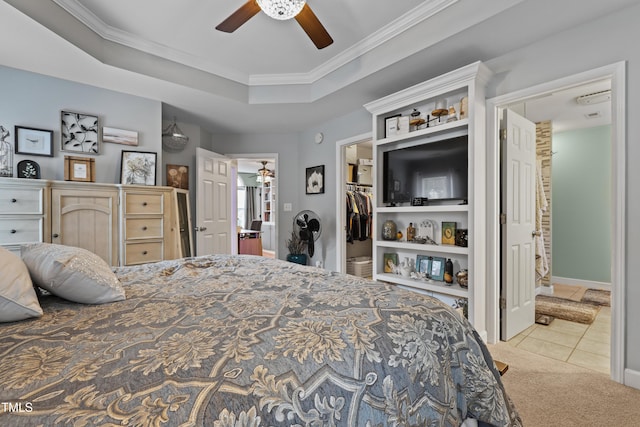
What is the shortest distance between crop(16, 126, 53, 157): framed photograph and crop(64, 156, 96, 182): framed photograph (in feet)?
0.54

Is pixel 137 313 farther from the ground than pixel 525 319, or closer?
farther from the ground

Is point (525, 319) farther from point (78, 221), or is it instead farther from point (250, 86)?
point (78, 221)

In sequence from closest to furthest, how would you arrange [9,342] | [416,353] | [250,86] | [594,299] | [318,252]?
[9,342]
[416,353]
[250,86]
[594,299]
[318,252]

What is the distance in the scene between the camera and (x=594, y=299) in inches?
150

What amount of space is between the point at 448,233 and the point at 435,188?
430 mm

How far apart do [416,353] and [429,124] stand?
248 centimetres

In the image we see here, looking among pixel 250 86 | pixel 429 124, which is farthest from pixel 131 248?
pixel 429 124

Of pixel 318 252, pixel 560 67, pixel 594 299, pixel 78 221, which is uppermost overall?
pixel 560 67

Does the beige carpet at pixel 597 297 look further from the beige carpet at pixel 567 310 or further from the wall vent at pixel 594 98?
the wall vent at pixel 594 98

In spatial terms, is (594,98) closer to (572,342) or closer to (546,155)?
(546,155)

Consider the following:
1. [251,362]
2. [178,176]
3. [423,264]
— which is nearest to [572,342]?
[423,264]

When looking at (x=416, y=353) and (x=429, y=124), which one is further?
(x=429, y=124)

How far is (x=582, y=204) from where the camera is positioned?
4484 mm

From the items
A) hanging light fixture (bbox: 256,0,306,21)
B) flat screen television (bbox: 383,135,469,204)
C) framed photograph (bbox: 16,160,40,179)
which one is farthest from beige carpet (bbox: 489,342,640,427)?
framed photograph (bbox: 16,160,40,179)
